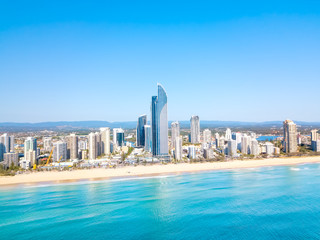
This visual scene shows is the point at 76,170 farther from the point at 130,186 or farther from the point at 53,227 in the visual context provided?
the point at 53,227

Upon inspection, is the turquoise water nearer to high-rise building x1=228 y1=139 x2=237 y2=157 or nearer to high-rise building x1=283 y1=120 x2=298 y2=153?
high-rise building x1=228 y1=139 x2=237 y2=157

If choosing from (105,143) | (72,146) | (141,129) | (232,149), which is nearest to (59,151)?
(72,146)

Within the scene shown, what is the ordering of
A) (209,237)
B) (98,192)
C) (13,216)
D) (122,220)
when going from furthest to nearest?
(98,192)
(13,216)
(122,220)
(209,237)

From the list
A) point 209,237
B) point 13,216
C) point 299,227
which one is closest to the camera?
point 209,237

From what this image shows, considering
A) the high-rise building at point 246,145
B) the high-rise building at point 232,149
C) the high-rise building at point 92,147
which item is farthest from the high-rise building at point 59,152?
the high-rise building at point 246,145

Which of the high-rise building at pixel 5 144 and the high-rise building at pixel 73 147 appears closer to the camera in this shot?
the high-rise building at pixel 5 144

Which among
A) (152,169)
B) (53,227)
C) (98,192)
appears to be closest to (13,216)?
(53,227)

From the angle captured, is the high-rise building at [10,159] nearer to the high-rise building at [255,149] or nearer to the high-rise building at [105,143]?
the high-rise building at [105,143]

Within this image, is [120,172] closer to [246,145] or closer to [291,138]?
[246,145]
